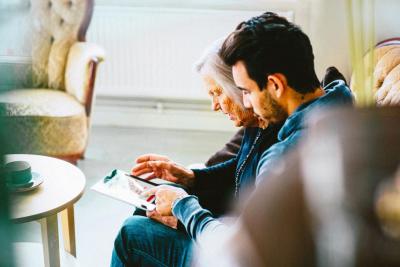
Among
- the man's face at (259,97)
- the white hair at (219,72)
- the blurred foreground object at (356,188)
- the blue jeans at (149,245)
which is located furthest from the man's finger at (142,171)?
the blurred foreground object at (356,188)

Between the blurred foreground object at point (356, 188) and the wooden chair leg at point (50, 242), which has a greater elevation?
the blurred foreground object at point (356, 188)

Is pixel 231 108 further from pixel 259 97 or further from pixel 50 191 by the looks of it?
pixel 50 191

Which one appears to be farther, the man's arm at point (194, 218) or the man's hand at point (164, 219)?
the man's hand at point (164, 219)

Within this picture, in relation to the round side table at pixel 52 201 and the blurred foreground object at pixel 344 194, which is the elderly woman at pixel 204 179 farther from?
the blurred foreground object at pixel 344 194

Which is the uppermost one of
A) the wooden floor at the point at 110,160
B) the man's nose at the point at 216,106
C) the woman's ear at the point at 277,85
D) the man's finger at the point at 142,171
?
the woman's ear at the point at 277,85

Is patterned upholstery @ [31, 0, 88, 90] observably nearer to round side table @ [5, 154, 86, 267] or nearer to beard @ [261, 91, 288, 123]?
round side table @ [5, 154, 86, 267]

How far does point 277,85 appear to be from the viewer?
1280mm

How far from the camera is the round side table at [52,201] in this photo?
1667 millimetres

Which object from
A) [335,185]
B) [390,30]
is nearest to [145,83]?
[390,30]


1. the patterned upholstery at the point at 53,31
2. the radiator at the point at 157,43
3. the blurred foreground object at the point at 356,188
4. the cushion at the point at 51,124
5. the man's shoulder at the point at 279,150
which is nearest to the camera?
the blurred foreground object at the point at 356,188

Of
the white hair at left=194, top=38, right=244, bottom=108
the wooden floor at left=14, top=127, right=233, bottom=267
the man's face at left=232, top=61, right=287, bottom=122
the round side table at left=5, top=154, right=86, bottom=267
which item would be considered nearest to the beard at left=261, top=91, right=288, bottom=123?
the man's face at left=232, top=61, right=287, bottom=122

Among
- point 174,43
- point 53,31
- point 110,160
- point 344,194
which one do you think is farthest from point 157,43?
point 344,194

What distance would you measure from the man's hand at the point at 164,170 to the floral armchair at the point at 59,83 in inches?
40.8

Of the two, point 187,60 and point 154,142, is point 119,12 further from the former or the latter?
point 154,142
